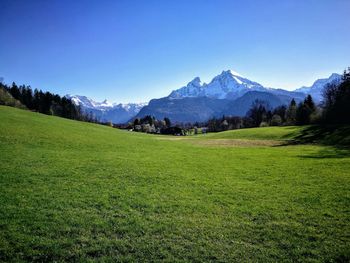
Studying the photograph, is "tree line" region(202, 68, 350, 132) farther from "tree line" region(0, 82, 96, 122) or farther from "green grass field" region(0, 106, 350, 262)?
"tree line" region(0, 82, 96, 122)

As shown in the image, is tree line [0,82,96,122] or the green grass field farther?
tree line [0,82,96,122]

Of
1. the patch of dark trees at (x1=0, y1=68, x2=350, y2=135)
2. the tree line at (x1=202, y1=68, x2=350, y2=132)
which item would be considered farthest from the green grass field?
the tree line at (x1=202, y1=68, x2=350, y2=132)

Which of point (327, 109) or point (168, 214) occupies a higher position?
point (327, 109)

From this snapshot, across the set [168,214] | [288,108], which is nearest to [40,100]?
[288,108]

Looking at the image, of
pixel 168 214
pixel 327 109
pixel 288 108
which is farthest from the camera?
pixel 288 108

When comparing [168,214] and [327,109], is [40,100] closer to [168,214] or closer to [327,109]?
[327,109]

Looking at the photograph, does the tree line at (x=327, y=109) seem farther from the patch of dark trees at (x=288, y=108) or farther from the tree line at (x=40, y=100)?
the tree line at (x=40, y=100)

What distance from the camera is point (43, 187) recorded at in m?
15.7

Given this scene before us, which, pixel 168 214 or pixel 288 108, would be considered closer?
pixel 168 214

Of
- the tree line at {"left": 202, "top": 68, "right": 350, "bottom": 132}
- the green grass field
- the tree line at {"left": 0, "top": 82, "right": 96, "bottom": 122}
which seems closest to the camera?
the green grass field

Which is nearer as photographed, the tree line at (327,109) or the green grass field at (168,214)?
the green grass field at (168,214)

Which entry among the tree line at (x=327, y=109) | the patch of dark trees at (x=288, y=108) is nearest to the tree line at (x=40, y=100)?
the patch of dark trees at (x=288, y=108)

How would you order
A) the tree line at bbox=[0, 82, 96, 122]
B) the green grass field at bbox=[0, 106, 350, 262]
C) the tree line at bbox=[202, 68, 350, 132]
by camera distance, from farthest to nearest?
the tree line at bbox=[0, 82, 96, 122], the tree line at bbox=[202, 68, 350, 132], the green grass field at bbox=[0, 106, 350, 262]

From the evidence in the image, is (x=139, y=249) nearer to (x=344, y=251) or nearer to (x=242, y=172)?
(x=344, y=251)
